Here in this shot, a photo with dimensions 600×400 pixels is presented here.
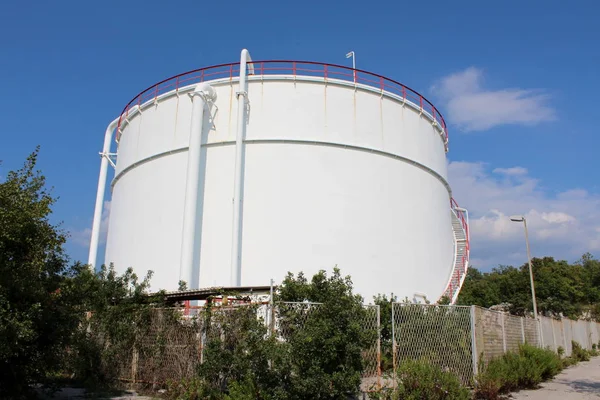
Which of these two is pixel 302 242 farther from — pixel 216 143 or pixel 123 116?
pixel 123 116

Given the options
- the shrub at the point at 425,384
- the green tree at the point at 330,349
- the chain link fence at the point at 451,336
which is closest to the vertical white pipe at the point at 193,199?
the chain link fence at the point at 451,336

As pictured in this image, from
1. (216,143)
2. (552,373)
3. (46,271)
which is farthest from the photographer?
(216,143)

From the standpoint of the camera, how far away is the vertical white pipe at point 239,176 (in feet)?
47.2

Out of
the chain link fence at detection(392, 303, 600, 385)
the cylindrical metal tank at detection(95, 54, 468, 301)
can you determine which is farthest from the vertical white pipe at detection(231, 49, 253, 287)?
the chain link fence at detection(392, 303, 600, 385)

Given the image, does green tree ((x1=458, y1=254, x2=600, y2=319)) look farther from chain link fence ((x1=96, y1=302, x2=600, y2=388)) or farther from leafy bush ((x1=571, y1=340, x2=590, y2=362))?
chain link fence ((x1=96, y1=302, x2=600, y2=388))

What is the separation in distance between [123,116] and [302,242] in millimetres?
9610

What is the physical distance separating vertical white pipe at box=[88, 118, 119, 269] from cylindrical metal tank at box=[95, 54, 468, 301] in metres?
0.97

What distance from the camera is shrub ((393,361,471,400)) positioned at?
26.2 feet

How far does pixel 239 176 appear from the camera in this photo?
1517cm

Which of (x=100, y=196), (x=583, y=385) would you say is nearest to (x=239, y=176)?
(x=100, y=196)

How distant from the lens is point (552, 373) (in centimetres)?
1291

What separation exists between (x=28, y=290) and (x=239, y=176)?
328 inches

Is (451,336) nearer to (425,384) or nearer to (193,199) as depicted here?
(425,384)

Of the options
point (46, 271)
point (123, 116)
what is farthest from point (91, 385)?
point (123, 116)
